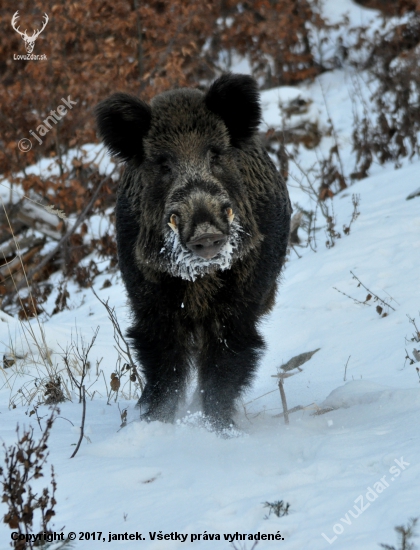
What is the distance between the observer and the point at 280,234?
4.66 m

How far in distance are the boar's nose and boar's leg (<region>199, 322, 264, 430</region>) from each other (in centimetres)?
81

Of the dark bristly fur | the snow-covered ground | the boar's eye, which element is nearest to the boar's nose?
the dark bristly fur

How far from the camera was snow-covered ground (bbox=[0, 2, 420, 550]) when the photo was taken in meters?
2.27

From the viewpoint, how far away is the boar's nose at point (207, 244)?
3209 mm

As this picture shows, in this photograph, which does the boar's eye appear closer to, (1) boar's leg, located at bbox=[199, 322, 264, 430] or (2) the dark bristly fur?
(2) the dark bristly fur

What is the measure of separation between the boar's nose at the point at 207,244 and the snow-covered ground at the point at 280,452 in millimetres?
939

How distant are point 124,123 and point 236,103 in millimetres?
677

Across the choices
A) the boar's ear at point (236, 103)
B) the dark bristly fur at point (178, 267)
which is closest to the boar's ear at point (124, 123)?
the dark bristly fur at point (178, 267)

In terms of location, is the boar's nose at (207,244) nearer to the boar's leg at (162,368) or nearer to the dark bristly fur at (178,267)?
the dark bristly fur at (178,267)

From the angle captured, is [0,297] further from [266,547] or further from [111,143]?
[266,547]

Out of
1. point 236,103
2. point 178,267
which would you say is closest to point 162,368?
point 178,267

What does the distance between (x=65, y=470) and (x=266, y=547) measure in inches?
44.1

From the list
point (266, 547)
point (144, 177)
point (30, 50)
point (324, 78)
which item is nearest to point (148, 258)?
point (144, 177)

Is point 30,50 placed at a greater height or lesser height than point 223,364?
greater
